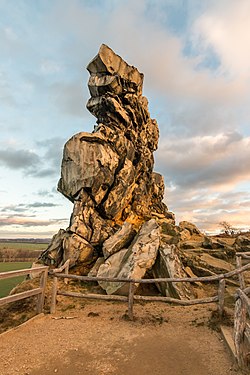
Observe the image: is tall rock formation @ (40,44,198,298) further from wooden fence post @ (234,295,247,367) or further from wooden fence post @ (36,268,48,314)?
wooden fence post @ (234,295,247,367)

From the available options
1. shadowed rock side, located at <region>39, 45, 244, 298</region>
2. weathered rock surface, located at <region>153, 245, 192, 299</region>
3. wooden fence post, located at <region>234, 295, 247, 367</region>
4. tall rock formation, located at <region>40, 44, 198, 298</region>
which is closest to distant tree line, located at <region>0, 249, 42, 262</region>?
tall rock formation, located at <region>40, 44, 198, 298</region>

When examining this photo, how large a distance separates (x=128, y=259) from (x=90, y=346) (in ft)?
26.2

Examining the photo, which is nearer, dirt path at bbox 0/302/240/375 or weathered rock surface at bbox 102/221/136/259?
dirt path at bbox 0/302/240/375

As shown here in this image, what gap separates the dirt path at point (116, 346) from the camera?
6.30 metres

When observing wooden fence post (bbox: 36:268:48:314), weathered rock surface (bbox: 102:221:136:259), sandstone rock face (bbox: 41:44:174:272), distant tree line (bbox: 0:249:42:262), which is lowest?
distant tree line (bbox: 0:249:42:262)

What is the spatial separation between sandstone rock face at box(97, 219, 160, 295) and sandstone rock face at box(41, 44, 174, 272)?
4.33ft

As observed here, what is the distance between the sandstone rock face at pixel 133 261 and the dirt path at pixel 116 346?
326cm

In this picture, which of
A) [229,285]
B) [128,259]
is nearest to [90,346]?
[128,259]

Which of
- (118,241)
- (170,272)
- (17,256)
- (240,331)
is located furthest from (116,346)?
(17,256)

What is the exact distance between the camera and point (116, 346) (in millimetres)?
7656

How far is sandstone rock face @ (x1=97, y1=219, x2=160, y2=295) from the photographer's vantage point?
14.1m

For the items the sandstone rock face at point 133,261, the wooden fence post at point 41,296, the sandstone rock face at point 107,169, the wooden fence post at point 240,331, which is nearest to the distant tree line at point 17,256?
the sandstone rock face at point 107,169

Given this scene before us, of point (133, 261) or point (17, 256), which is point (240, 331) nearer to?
point (133, 261)

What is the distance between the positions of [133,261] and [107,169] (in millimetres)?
9290
